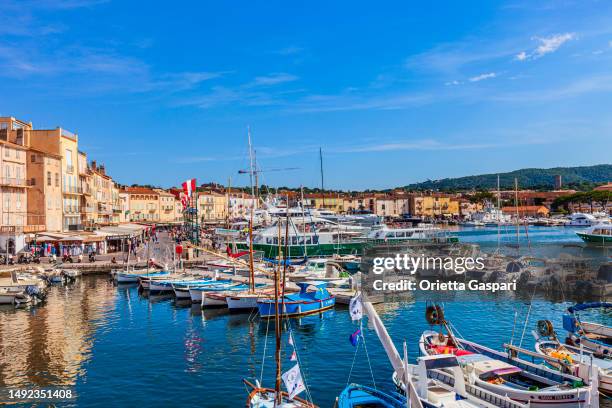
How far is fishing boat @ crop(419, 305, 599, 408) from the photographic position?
56.7 feet

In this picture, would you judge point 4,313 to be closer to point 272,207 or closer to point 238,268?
point 238,268

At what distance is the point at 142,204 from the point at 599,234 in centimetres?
10006

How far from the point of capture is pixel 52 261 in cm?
5734

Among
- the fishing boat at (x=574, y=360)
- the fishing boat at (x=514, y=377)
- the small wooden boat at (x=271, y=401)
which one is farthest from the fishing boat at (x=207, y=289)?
the fishing boat at (x=574, y=360)

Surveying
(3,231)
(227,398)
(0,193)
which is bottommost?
(227,398)

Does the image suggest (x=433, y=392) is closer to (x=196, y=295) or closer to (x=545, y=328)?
(x=545, y=328)

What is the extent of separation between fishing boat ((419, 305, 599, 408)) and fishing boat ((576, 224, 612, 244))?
241 ft

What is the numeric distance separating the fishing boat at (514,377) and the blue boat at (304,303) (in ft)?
44.2

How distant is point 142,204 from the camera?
13212 cm

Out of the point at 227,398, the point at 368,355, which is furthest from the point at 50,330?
the point at 368,355

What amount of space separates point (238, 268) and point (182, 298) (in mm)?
12055

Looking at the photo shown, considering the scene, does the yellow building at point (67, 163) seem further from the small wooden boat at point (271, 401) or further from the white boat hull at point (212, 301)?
the small wooden boat at point (271, 401)

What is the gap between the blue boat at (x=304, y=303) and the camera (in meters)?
34.7

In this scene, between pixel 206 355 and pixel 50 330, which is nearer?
pixel 206 355
